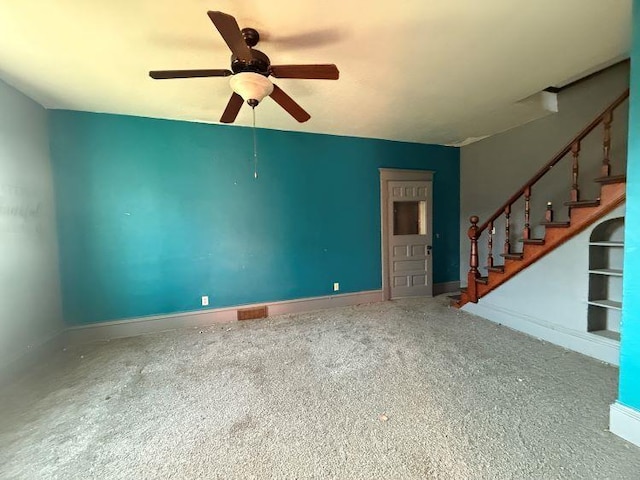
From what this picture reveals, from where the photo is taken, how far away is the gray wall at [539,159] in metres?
2.88

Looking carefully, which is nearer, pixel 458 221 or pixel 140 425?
pixel 140 425

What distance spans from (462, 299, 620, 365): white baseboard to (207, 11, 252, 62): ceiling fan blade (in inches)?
146

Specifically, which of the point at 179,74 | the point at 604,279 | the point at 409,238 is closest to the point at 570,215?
the point at 604,279

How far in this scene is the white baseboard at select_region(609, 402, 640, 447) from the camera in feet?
4.82

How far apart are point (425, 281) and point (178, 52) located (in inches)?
175

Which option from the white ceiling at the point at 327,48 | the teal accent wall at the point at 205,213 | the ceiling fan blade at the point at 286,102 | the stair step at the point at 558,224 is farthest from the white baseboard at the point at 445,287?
the ceiling fan blade at the point at 286,102

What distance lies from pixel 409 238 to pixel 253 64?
3583mm

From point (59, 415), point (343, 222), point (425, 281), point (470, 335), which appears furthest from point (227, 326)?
point (425, 281)

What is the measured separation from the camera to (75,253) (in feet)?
10.00

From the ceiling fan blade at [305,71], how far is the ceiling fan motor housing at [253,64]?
6 cm

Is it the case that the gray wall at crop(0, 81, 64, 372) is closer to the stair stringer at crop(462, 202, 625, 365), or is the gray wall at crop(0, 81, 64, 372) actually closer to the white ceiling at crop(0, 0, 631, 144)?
the white ceiling at crop(0, 0, 631, 144)

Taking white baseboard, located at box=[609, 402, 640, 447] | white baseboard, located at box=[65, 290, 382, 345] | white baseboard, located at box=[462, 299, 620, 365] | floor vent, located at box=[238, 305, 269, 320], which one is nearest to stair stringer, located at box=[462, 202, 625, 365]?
white baseboard, located at box=[462, 299, 620, 365]

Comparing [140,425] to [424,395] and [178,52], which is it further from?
[178,52]

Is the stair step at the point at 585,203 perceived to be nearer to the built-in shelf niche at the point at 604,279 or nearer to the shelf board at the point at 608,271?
the built-in shelf niche at the point at 604,279
